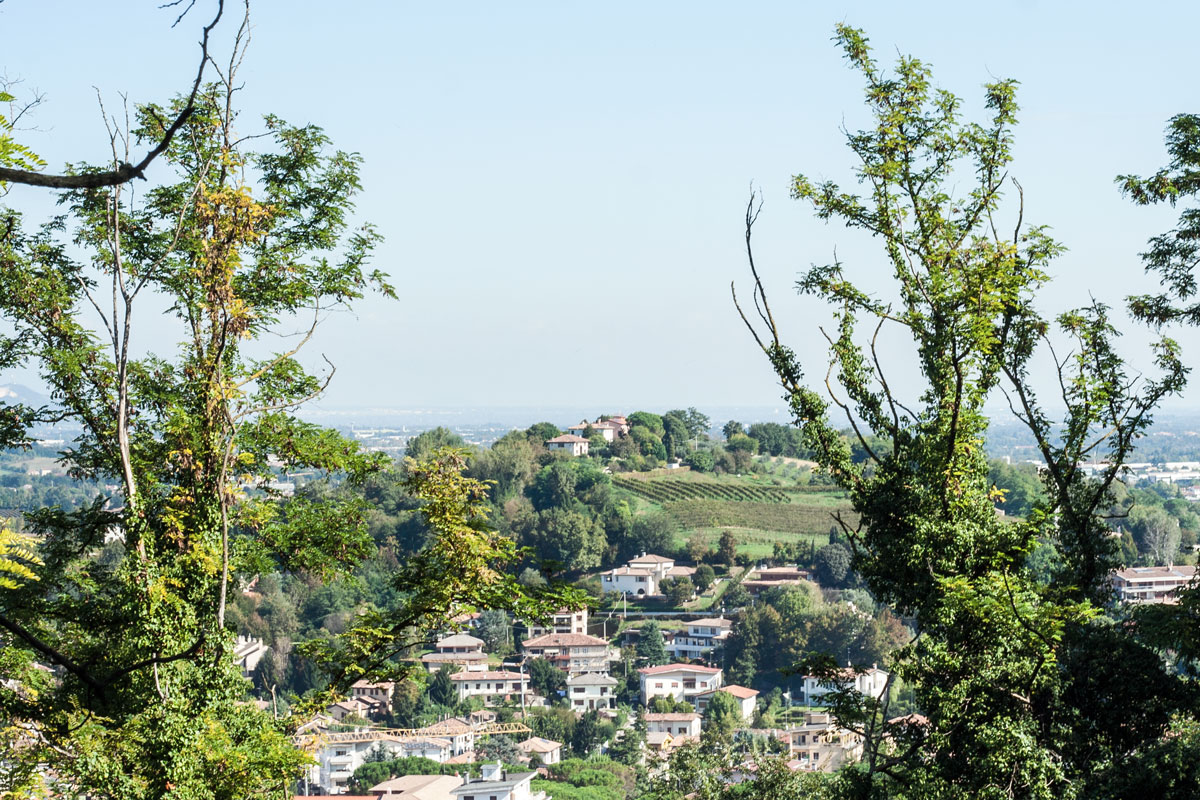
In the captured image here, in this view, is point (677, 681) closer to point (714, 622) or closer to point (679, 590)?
point (714, 622)

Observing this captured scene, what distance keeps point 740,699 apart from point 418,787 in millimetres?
15642

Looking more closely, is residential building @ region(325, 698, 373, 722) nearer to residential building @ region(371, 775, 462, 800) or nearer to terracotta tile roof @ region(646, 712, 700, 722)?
residential building @ region(371, 775, 462, 800)

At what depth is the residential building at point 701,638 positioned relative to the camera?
47.0 meters

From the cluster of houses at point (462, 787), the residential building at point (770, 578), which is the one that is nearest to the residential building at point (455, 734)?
the cluster of houses at point (462, 787)

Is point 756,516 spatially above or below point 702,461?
below

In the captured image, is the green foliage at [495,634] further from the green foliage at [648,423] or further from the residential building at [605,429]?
the green foliage at [648,423]

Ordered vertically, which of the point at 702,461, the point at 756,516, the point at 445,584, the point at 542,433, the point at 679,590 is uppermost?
the point at 542,433

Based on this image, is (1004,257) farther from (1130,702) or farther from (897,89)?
(1130,702)

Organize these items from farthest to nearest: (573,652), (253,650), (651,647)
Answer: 1. (651,647)
2. (573,652)
3. (253,650)

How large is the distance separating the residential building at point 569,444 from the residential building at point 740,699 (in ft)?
104

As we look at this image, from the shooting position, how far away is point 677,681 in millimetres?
42188

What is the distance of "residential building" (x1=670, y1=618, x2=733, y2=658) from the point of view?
47000 mm

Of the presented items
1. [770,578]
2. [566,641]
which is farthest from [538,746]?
[770,578]

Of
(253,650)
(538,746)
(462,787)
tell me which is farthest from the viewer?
(253,650)
